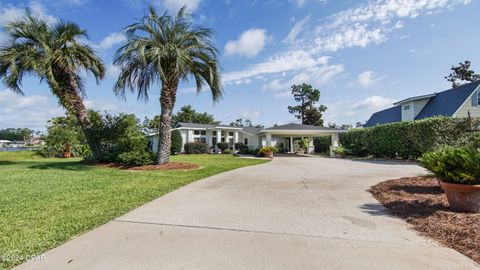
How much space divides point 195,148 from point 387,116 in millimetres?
21586

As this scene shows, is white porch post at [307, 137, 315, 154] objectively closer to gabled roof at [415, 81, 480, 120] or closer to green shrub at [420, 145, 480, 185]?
Result: gabled roof at [415, 81, 480, 120]

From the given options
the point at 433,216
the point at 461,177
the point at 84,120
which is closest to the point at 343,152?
the point at 461,177

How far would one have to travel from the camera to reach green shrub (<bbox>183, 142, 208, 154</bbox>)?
92.1 feet

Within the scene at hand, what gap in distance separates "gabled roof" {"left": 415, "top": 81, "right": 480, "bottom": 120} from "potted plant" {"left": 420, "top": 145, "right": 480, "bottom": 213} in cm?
1978

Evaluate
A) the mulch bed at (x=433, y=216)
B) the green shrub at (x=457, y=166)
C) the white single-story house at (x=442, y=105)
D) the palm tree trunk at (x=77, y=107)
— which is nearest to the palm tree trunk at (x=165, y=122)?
the palm tree trunk at (x=77, y=107)

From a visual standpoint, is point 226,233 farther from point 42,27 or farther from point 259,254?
point 42,27

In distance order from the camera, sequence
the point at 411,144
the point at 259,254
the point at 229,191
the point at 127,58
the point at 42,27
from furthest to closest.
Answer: the point at 411,144, the point at 42,27, the point at 127,58, the point at 229,191, the point at 259,254

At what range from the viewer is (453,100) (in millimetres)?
21047

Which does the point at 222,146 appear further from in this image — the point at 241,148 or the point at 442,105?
the point at 442,105

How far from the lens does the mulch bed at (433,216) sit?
3406mm

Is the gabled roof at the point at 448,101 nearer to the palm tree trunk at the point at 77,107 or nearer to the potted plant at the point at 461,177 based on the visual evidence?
the potted plant at the point at 461,177

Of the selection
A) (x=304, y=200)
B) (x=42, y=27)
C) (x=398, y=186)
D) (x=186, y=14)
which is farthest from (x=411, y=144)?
(x=42, y=27)

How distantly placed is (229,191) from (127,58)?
8510 mm

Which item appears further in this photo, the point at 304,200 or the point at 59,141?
the point at 59,141
